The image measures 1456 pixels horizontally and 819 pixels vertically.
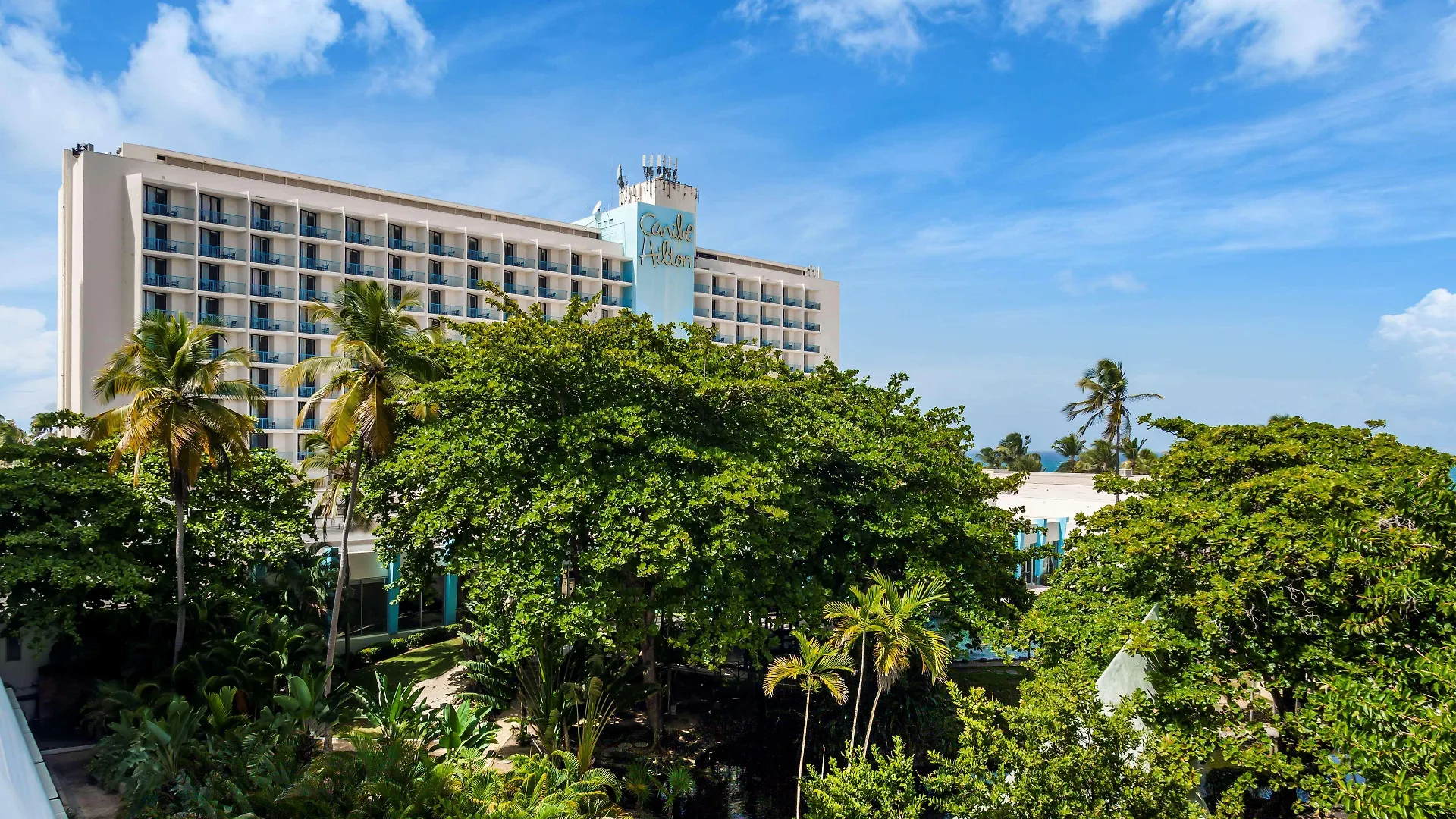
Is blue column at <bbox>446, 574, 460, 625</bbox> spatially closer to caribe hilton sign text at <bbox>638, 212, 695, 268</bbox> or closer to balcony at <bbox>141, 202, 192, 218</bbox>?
balcony at <bbox>141, 202, 192, 218</bbox>

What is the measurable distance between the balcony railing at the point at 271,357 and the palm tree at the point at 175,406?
3906 centimetres

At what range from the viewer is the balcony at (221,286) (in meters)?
53.9

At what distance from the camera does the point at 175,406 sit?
19141 mm

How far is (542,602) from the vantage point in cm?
1752

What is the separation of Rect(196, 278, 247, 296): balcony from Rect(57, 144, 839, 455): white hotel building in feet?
0.32

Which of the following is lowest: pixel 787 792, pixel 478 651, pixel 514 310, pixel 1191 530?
pixel 787 792

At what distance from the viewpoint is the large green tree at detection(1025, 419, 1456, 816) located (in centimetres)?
1112

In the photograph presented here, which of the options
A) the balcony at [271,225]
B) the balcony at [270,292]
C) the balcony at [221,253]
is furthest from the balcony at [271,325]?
the balcony at [271,225]

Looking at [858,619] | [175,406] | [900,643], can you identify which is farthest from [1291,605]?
[175,406]

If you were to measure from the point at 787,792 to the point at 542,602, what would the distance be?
7.66m

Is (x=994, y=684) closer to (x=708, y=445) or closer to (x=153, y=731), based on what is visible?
(x=708, y=445)

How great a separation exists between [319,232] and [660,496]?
50522mm

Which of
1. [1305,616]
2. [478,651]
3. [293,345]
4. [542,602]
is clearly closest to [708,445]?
[542,602]

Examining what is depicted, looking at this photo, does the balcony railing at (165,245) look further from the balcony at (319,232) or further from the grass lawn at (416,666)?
the grass lawn at (416,666)
